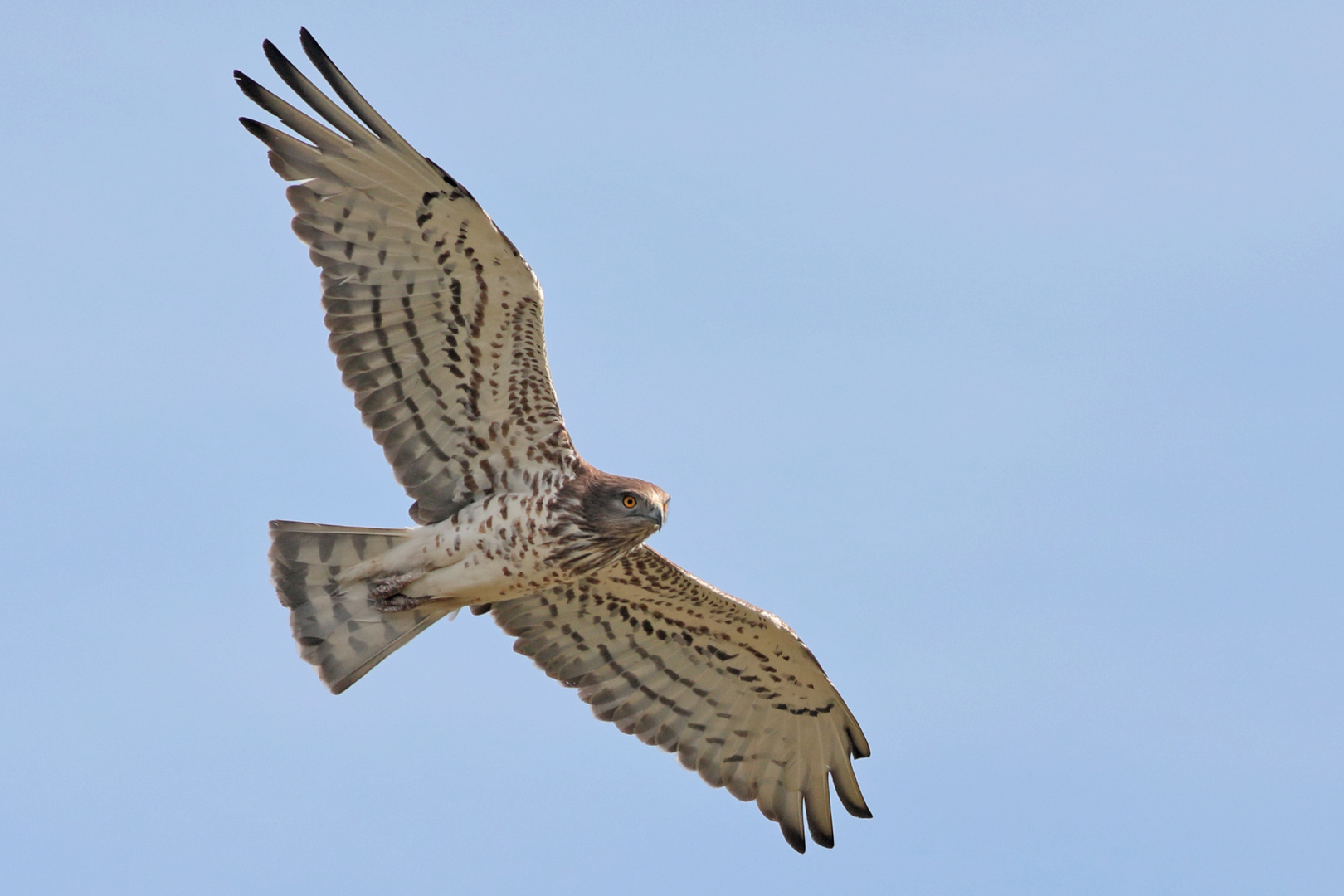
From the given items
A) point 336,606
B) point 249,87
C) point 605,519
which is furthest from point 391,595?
point 249,87

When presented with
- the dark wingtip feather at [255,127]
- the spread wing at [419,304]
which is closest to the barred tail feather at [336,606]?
the spread wing at [419,304]

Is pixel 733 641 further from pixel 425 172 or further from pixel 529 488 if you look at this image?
pixel 425 172

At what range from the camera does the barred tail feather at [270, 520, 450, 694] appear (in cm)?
1116

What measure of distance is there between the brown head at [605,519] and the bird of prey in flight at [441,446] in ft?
0.04

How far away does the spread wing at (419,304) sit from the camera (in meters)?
10.6

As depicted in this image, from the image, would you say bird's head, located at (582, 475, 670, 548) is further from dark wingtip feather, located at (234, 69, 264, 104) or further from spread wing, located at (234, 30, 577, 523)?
dark wingtip feather, located at (234, 69, 264, 104)

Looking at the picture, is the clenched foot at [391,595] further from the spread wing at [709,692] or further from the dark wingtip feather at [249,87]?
the dark wingtip feather at [249,87]

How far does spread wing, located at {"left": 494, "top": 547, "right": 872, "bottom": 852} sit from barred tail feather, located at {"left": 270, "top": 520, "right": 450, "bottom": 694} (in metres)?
1.15

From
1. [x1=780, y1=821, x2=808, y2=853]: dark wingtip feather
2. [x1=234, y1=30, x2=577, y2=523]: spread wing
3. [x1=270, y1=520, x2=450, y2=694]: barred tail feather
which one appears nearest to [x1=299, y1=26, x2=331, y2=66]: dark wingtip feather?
[x1=234, y1=30, x2=577, y2=523]: spread wing

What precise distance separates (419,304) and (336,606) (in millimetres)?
1889

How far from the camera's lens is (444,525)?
11242 millimetres

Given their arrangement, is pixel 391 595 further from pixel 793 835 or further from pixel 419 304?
pixel 793 835

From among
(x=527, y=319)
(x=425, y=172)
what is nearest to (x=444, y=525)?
(x=527, y=319)

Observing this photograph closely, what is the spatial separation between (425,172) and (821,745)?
15.1ft
